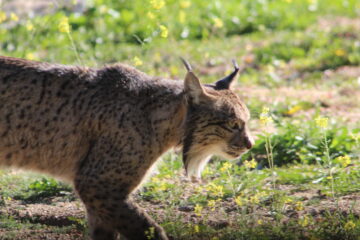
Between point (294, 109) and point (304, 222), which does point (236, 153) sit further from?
point (294, 109)

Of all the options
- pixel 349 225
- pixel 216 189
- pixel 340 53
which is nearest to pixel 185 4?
pixel 340 53

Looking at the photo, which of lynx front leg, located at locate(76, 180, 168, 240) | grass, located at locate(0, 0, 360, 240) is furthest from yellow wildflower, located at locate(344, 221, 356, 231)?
lynx front leg, located at locate(76, 180, 168, 240)

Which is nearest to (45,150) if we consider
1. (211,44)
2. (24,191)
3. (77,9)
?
(24,191)

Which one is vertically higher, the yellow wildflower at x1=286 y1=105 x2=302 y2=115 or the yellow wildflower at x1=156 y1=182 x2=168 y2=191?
the yellow wildflower at x1=286 y1=105 x2=302 y2=115

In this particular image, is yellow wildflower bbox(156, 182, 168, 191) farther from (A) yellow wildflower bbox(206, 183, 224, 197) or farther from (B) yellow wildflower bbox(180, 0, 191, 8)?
(B) yellow wildflower bbox(180, 0, 191, 8)

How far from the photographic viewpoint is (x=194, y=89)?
19.0 feet

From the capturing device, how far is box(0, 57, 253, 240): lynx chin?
570 cm

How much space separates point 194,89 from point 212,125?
0.36 metres

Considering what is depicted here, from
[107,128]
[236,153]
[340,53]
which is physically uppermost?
[340,53]

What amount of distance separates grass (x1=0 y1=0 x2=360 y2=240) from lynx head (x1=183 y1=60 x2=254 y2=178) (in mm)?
188

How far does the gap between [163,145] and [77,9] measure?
26.1 feet

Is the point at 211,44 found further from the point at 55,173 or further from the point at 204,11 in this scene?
the point at 55,173

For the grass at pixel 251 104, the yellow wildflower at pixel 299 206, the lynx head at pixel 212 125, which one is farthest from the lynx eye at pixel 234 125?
the yellow wildflower at pixel 299 206

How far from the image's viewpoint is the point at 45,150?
5949 mm
